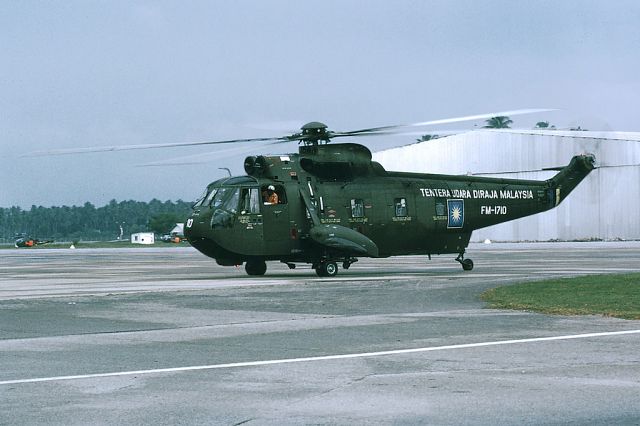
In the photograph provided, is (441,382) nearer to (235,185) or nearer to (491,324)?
(491,324)

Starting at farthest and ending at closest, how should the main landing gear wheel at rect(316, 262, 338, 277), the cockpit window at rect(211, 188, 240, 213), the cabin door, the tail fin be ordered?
the tail fin → the main landing gear wheel at rect(316, 262, 338, 277) → the cabin door → the cockpit window at rect(211, 188, 240, 213)

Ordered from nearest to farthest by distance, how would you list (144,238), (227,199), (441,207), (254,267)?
(227,199)
(254,267)
(441,207)
(144,238)

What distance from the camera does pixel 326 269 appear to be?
104ft

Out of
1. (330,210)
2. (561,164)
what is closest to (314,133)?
(330,210)

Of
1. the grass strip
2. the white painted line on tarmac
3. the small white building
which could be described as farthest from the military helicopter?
the small white building

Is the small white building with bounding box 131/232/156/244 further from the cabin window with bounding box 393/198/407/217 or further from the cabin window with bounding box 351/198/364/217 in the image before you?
the cabin window with bounding box 351/198/364/217

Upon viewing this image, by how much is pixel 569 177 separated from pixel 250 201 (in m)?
13.9

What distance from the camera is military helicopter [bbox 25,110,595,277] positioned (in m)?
30.8

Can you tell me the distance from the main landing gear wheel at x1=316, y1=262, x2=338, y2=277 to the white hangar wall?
150 feet

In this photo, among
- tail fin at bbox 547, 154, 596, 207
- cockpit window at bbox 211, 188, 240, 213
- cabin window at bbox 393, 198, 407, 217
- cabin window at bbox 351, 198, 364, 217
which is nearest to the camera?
cockpit window at bbox 211, 188, 240, 213

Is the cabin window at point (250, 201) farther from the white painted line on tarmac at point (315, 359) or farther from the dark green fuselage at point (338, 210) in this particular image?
the white painted line on tarmac at point (315, 359)

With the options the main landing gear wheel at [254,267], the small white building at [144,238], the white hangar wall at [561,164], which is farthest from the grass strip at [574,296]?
the small white building at [144,238]

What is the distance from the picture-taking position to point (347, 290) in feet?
79.3

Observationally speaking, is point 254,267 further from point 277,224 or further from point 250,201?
point 250,201
